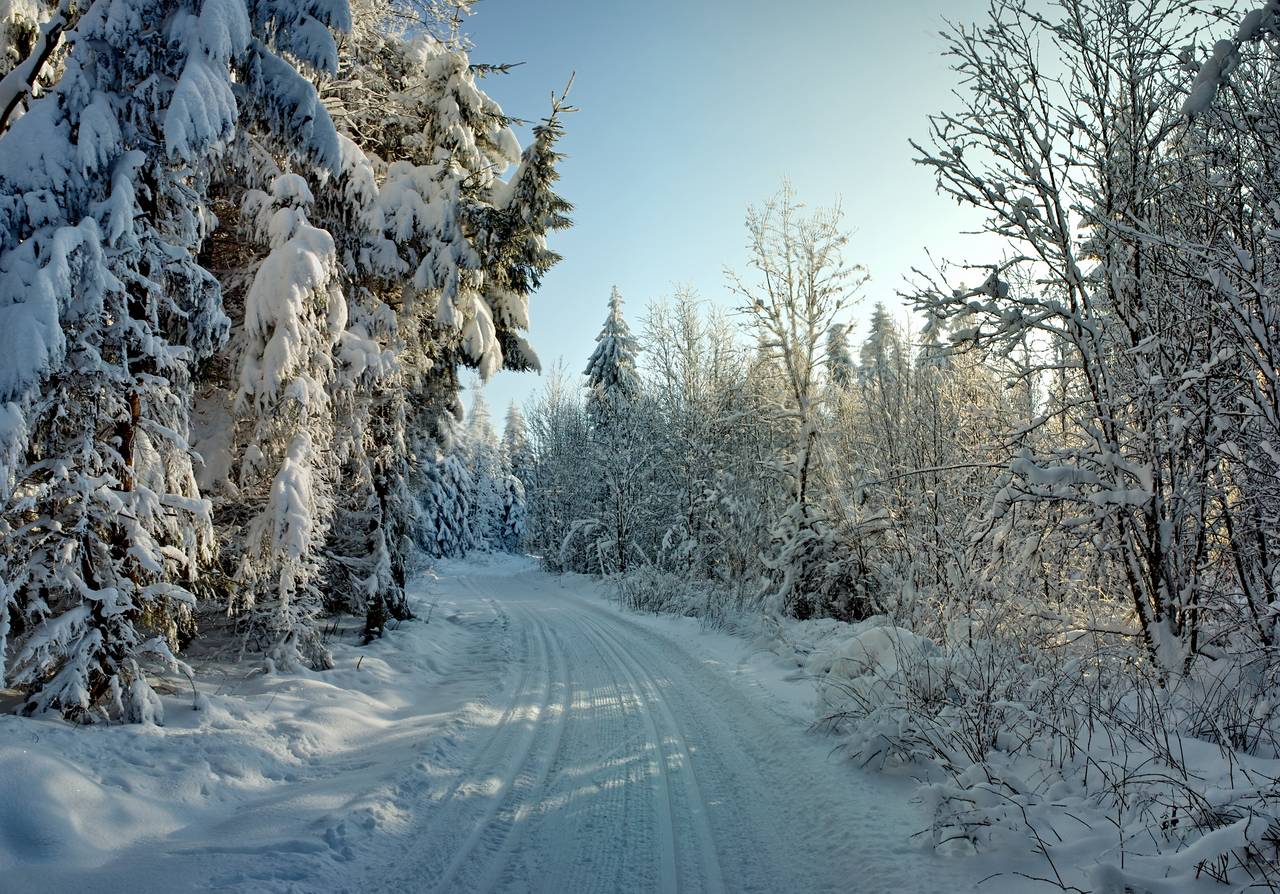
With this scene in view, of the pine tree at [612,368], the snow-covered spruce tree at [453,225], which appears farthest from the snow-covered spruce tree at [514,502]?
the snow-covered spruce tree at [453,225]

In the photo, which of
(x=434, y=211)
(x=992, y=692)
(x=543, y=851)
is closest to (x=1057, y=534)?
(x=992, y=692)

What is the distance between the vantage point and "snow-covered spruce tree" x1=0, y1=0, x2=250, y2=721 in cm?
495

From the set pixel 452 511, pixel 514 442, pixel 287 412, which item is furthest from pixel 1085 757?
pixel 514 442

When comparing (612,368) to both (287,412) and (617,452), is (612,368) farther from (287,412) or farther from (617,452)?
(287,412)

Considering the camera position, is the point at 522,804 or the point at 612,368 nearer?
the point at 522,804

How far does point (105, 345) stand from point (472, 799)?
5.23 m

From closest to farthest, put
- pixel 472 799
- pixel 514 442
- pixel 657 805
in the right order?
pixel 657 805, pixel 472 799, pixel 514 442

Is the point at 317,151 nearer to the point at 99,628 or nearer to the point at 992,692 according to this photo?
the point at 99,628

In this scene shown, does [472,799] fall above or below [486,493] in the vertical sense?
below

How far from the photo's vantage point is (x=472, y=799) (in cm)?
479

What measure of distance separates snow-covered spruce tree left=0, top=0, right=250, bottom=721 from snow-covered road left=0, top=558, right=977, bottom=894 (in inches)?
36.5

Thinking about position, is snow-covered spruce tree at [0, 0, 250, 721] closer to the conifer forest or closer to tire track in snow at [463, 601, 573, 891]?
the conifer forest

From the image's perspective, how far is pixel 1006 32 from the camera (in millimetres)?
6145

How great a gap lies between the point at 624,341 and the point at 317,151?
2453 centimetres
